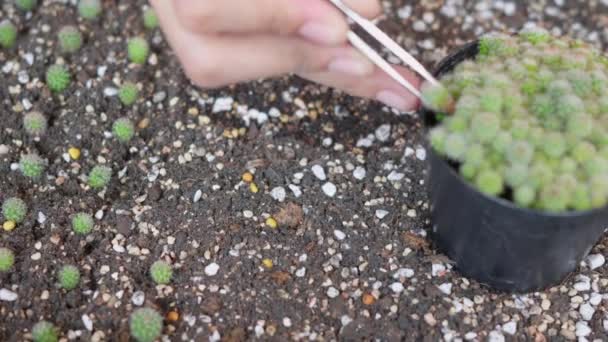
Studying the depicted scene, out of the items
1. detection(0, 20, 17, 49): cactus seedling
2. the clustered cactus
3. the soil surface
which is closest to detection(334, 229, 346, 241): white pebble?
the soil surface

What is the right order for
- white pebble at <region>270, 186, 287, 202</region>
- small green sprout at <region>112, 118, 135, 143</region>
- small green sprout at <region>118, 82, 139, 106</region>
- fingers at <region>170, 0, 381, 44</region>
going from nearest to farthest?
fingers at <region>170, 0, 381, 44</region>
white pebble at <region>270, 186, 287, 202</region>
small green sprout at <region>112, 118, 135, 143</region>
small green sprout at <region>118, 82, 139, 106</region>

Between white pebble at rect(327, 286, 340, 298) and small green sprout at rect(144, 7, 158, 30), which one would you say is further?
small green sprout at rect(144, 7, 158, 30)

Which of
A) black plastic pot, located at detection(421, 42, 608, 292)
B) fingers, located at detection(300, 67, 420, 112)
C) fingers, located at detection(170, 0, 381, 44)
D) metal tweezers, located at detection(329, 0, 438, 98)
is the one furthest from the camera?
fingers, located at detection(300, 67, 420, 112)

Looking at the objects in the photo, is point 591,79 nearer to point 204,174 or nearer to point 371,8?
point 371,8

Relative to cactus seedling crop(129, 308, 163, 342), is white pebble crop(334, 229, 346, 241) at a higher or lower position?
higher

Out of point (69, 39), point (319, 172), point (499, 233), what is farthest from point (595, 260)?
point (69, 39)

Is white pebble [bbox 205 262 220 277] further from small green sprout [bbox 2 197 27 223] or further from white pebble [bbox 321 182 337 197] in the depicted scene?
small green sprout [bbox 2 197 27 223]

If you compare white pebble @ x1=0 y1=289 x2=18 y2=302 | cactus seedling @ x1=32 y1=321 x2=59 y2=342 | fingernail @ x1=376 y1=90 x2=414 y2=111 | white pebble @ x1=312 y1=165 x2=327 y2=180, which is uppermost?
fingernail @ x1=376 y1=90 x2=414 y2=111
